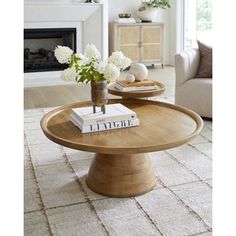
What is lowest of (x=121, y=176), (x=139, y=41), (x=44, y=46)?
(x=121, y=176)

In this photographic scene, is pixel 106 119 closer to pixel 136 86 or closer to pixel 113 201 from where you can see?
pixel 113 201

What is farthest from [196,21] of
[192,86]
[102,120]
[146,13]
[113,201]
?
[113,201]

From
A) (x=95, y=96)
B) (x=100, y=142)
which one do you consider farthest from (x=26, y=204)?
(x=95, y=96)

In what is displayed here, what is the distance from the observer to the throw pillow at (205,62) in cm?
372

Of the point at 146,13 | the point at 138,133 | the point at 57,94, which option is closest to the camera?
the point at 138,133

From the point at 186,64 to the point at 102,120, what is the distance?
1.89 meters

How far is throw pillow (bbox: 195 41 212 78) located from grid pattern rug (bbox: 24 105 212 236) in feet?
3.89

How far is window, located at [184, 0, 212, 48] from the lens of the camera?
6685 millimetres

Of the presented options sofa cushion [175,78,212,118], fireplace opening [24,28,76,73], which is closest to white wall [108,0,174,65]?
fireplace opening [24,28,76,73]

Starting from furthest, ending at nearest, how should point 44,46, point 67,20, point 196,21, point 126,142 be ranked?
point 196,21 → point 44,46 → point 67,20 → point 126,142

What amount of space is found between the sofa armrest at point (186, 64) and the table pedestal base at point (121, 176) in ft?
5.71

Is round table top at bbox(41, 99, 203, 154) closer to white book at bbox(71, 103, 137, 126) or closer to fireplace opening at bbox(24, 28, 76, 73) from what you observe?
white book at bbox(71, 103, 137, 126)

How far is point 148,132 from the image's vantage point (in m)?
2.06

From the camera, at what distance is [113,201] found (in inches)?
82.3
